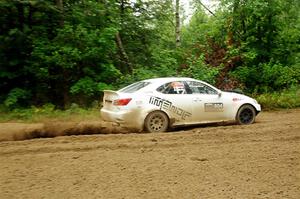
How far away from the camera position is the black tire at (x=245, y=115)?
1311 cm

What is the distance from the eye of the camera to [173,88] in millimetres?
12211

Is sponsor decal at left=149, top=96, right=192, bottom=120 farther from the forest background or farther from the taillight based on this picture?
the forest background

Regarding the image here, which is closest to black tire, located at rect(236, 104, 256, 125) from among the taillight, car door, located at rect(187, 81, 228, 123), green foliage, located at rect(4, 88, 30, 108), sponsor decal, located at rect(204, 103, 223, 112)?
car door, located at rect(187, 81, 228, 123)

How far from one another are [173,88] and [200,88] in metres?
0.88

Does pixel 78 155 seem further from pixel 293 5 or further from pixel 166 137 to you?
pixel 293 5

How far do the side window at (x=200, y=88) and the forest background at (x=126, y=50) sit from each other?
541 cm

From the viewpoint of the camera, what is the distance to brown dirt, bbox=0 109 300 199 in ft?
20.3

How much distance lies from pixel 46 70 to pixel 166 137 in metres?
7.87

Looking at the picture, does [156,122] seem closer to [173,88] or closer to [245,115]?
[173,88]

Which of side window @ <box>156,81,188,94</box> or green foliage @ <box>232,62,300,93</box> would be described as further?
green foliage @ <box>232,62,300,93</box>

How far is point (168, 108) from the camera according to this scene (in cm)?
1198

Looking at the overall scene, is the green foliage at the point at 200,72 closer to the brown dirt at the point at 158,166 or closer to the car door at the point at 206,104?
the car door at the point at 206,104

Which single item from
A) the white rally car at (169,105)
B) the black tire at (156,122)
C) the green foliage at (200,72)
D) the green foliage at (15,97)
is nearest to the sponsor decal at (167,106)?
the white rally car at (169,105)

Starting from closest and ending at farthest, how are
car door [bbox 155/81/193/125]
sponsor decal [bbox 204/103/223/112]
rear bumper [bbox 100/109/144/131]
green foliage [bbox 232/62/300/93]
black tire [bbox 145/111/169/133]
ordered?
1. rear bumper [bbox 100/109/144/131]
2. black tire [bbox 145/111/169/133]
3. car door [bbox 155/81/193/125]
4. sponsor decal [bbox 204/103/223/112]
5. green foliage [bbox 232/62/300/93]
